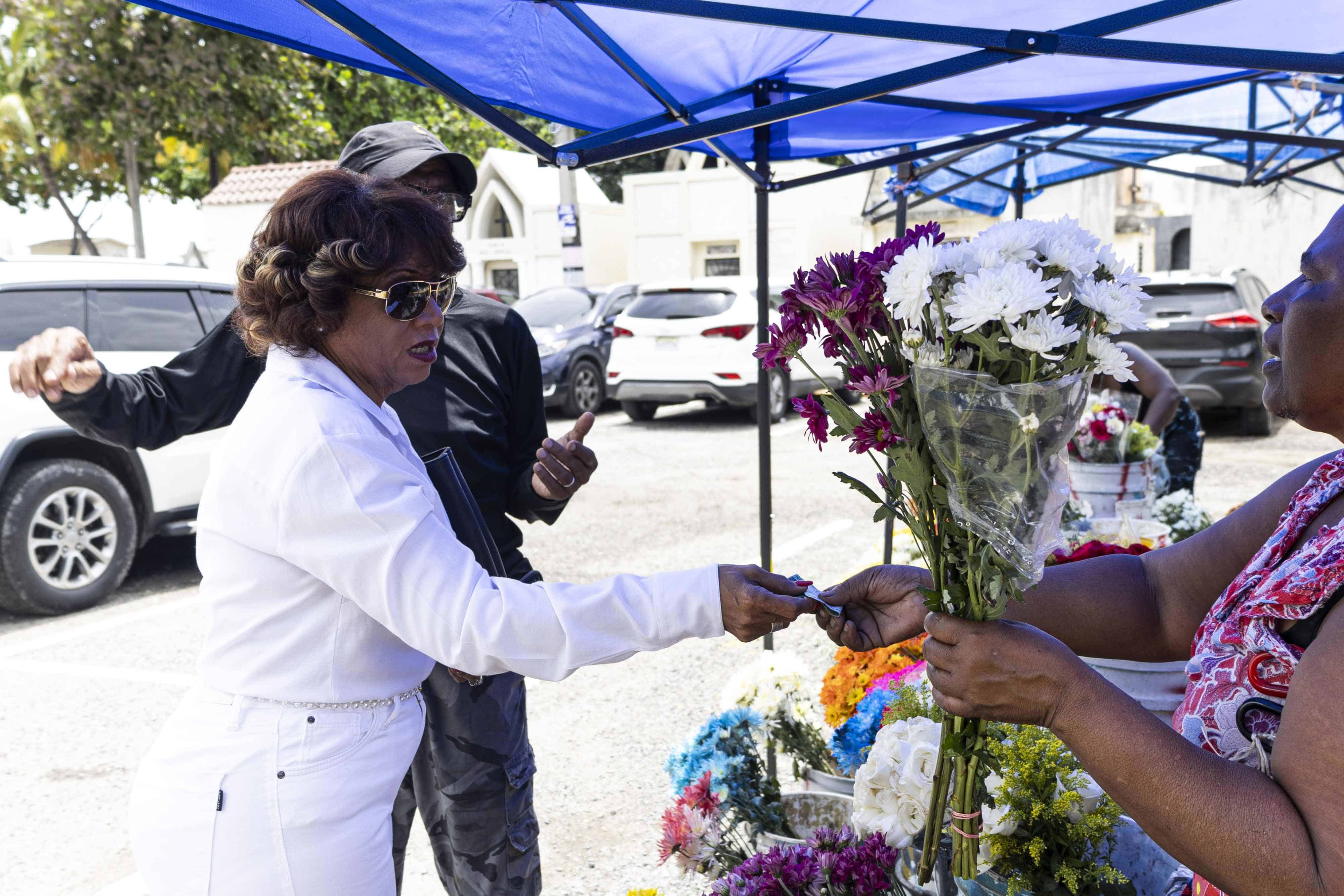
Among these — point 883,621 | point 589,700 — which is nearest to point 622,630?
point 883,621

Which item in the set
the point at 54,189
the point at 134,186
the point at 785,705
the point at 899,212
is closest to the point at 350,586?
the point at 785,705

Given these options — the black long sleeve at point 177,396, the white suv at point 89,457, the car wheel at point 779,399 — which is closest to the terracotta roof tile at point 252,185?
the car wheel at point 779,399

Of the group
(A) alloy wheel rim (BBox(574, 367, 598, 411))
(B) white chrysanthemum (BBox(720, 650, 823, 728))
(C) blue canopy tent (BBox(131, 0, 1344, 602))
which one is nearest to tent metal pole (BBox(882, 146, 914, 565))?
(C) blue canopy tent (BBox(131, 0, 1344, 602))

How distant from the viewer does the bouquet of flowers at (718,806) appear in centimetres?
251

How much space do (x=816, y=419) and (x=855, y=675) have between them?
158cm

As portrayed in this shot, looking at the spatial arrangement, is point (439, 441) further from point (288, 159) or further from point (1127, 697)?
point (288, 159)

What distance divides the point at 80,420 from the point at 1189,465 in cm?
540

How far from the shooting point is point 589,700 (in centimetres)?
493

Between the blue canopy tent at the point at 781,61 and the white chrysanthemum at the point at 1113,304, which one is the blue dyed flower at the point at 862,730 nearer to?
the blue canopy tent at the point at 781,61

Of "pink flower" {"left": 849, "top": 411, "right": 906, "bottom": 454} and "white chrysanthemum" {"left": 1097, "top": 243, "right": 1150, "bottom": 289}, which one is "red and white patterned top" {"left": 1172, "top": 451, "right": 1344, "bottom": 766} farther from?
"pink flower" {"left": 849, "top": 411, "right": 906, "bottom": 454}

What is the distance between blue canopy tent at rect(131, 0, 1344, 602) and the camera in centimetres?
197

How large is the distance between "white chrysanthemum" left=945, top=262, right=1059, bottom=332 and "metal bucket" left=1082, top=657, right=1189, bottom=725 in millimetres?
1068

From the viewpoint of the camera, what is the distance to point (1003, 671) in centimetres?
140

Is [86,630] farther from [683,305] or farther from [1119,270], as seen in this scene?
[683,305]
